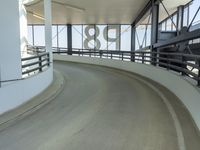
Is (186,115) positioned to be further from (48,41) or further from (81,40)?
(81,40)

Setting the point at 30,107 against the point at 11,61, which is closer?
the point at 30,107

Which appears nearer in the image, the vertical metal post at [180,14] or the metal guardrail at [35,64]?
the metal guardrail at [35,64]

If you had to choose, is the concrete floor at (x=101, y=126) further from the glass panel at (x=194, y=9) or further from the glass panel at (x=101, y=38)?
the glass panel at (x=101, y=38)

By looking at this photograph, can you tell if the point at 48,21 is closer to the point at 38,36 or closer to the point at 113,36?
the point at 113,36

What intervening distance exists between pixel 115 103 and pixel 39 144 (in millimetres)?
2993

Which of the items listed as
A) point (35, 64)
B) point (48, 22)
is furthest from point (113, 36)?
point (35, 64)

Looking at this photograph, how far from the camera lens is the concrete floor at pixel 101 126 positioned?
3893 millimetres

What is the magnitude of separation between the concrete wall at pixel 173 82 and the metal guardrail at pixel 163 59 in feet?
0.80

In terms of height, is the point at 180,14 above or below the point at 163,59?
above

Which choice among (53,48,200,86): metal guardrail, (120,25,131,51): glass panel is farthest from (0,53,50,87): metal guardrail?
(120,25,131,51): glass panel

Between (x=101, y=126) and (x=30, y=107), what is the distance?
7.24 feet

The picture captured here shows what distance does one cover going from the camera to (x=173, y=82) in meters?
7.86

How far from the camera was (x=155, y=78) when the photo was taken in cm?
1058

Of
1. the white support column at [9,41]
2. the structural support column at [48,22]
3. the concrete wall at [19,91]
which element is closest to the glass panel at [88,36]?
the structural support column at [48,22]
